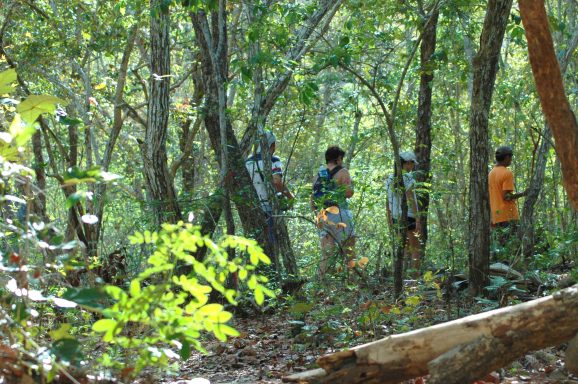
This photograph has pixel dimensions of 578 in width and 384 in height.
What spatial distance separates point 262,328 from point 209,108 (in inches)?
111

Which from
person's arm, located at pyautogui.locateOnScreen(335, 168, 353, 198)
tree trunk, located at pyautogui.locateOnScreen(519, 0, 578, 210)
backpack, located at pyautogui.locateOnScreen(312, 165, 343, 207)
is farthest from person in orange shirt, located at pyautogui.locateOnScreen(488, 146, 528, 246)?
tree trunk, located at pyautogui.locateOnScreen(519, 0, 578, 210)

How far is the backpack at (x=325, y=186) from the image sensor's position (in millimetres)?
7312

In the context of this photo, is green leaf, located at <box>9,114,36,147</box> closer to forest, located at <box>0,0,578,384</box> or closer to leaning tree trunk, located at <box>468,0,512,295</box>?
forest, located at <box>0,0,578,384</box>

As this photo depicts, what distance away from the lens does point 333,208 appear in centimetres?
678

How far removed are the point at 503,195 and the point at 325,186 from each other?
2695 millimetres

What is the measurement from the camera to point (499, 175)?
9.27 m

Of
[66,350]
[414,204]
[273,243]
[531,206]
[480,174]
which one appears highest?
[480,174]

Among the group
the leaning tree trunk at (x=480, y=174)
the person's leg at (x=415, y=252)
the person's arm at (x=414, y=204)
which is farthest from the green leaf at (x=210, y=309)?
the person's leg at (x=415, y=252)

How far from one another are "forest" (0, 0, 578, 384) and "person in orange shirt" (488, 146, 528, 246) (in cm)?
3

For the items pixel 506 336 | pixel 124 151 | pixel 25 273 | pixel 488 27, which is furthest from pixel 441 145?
pixel 25 273

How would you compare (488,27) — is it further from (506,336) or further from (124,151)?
(124,151)

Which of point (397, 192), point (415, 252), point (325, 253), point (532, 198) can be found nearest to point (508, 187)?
point (532, 198)

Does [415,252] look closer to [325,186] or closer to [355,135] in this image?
[325,186]

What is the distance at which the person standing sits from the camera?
22.5 ft
